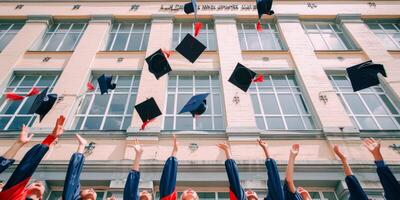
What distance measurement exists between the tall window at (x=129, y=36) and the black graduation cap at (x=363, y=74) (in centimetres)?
729

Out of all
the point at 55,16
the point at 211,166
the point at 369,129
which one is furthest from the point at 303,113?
the point at 55,16

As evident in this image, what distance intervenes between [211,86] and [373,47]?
6321 millimetres

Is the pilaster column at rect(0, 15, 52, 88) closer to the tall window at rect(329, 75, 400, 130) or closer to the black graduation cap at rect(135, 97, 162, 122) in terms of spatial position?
the black graduation cap at rect(135, 97, 162, 122)

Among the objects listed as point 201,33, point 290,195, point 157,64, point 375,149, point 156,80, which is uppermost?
point 201,33

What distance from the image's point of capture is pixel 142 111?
712 centimetres

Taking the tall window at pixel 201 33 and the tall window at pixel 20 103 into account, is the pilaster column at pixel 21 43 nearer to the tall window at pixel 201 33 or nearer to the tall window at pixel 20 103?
the tall window at pixel 20 103

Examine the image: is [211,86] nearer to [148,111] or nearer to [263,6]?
[148,111]

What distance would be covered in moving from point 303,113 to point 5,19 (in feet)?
42.2

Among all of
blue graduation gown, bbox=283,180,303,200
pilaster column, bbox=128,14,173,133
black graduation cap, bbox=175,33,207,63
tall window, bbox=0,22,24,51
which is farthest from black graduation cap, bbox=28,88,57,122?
blue graduation gown, bbox=283,180,303,200

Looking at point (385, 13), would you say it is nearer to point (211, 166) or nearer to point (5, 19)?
point (211, 166)

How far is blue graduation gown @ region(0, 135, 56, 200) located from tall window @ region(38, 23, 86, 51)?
7812 millimetres

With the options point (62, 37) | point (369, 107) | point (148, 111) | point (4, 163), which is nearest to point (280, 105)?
point (369, 107)

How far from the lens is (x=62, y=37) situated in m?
11.5

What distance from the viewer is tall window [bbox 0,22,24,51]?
1119cm
